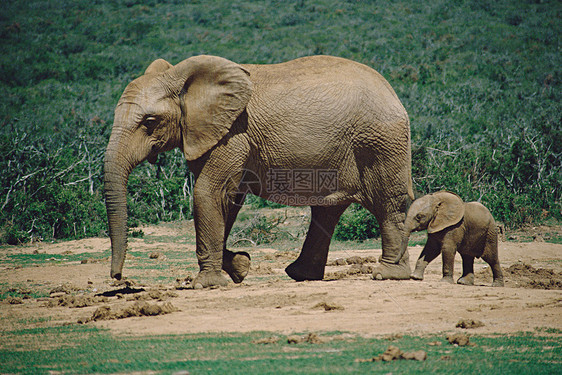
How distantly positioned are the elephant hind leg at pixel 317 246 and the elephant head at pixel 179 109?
6.33 ft

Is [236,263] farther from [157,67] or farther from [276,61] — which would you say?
[276,61]

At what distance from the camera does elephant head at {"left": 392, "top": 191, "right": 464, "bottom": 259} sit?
29.7ft

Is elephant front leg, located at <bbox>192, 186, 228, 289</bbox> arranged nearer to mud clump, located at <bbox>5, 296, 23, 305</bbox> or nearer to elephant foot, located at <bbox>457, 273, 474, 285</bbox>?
mud clump, located at <bbox>5, 296, 23, 305</bbox>

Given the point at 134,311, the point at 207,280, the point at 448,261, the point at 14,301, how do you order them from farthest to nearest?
1. the point at 448,261
2. the point at 207,280
3. the point at 14,301
4. the point at 134,311

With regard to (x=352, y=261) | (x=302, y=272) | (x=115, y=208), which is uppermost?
(x=115, y=208)

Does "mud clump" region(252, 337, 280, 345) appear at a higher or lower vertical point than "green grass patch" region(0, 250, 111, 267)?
higher

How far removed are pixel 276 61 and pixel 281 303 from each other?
30828mm

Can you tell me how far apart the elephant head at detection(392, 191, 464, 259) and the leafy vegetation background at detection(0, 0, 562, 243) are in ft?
17.2

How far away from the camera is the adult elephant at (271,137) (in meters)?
8.54

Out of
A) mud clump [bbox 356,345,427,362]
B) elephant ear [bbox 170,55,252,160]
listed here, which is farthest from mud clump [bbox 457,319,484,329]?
elephant ear [bbox 170,55,252,160]

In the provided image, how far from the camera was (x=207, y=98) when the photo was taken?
865 cm

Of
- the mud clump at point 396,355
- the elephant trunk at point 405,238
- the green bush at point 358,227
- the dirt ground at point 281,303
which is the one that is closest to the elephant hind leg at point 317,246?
the dirt ground at point 281,303

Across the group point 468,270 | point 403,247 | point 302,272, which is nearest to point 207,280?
point 302,272

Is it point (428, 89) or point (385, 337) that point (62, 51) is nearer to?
point (428, 89)
